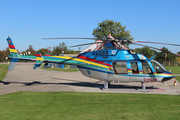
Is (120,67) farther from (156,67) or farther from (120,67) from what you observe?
(156,67)

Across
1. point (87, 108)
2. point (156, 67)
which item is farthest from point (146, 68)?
point (87, 108)

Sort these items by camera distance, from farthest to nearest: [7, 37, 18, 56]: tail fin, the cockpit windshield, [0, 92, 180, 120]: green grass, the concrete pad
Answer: [7, 37, 18, 56]: tail fin, the cockpit windshield, the concrete pad, [0, 92, 180, 120]: green grass

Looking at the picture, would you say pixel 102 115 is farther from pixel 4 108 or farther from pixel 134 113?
pixel 4 108

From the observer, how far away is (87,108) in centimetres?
991

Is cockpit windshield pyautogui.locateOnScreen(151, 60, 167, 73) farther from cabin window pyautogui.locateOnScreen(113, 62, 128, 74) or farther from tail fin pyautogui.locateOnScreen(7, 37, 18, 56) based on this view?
tail fin pyautogui.locateOnScreen(7, 37, 18, 56)

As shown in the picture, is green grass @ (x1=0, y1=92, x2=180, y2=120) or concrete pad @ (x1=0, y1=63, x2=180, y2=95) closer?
green grass @ (x1=0, y1=92, x2=180, y2=120)

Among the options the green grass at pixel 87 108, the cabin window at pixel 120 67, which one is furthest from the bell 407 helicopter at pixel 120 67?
the green grass at pixel 87 108

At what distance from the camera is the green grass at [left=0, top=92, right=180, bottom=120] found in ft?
27.9

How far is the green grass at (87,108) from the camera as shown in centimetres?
852

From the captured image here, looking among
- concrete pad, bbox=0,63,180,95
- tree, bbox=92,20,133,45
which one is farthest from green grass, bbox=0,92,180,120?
tree, bbox=92,20,133,45

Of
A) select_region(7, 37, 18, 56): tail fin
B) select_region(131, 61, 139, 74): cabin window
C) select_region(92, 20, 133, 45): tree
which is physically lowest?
select_region(131, 61, 139, 74): cabin window

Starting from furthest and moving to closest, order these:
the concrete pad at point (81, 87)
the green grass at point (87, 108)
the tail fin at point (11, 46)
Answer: the tail fin at point (11, 46), the concrete pad at point (81, 87), the green grass at point (87, 108)

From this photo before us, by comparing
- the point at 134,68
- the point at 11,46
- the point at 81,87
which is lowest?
the point at 81,87

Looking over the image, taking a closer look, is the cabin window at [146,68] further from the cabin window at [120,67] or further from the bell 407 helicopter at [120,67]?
the cabin window at [120,67]
